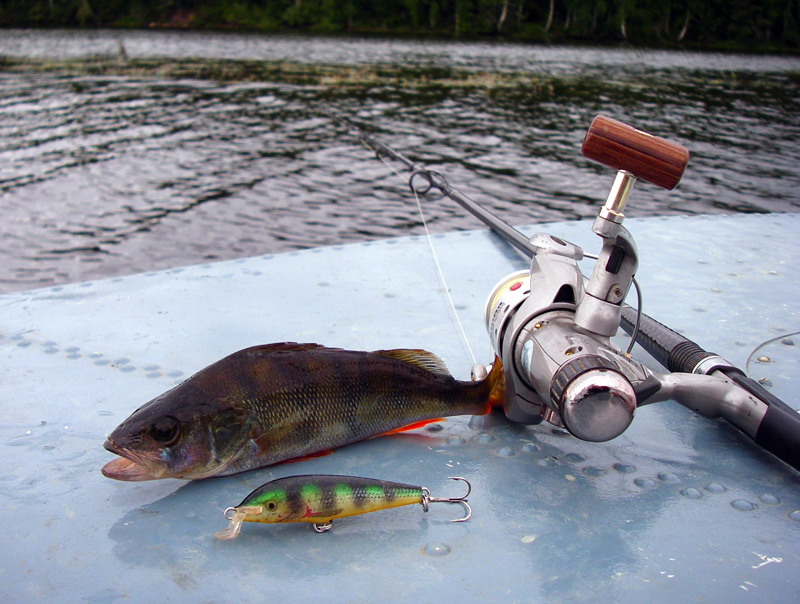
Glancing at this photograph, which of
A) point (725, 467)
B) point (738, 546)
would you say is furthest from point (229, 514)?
point (725, 467)

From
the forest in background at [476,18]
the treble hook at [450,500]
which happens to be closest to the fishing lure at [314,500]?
the treble hook at [450,500]

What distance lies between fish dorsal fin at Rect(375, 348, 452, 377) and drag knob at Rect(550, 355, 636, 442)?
0.52m

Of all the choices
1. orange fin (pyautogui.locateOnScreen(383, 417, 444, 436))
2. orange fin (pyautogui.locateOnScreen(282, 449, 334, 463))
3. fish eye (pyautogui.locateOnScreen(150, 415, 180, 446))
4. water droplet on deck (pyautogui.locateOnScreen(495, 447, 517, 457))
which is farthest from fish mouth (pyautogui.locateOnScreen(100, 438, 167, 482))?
water droplet on deck (pyautogui.locateOnScreen(495, 447, 517, 457))

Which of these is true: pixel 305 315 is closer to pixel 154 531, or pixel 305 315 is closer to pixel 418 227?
pixel 154 531

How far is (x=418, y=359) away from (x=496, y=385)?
256 millimetres

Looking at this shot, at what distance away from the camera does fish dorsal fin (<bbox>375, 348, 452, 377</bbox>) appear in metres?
2.30

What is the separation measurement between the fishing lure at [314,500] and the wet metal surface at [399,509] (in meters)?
0.08

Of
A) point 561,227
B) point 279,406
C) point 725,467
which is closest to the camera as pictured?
point 279,406

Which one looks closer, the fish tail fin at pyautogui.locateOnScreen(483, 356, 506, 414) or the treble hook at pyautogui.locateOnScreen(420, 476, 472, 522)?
the treble hook at pyautogui.locateOnScreen(420, 476, 472, 522)

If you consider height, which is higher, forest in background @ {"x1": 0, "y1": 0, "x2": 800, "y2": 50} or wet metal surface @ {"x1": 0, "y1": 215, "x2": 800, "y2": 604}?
forest in background @ {"x1": 0, "y1": 0, "x2": 800, "y2": 50}

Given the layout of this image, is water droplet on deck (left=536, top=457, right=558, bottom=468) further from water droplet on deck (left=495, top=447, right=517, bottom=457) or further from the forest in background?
the forest in background

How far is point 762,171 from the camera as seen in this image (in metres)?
14.2

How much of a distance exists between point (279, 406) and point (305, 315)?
1.37m

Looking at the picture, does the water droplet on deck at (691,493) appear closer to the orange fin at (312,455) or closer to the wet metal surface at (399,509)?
the wet metal surface at (399,509)
